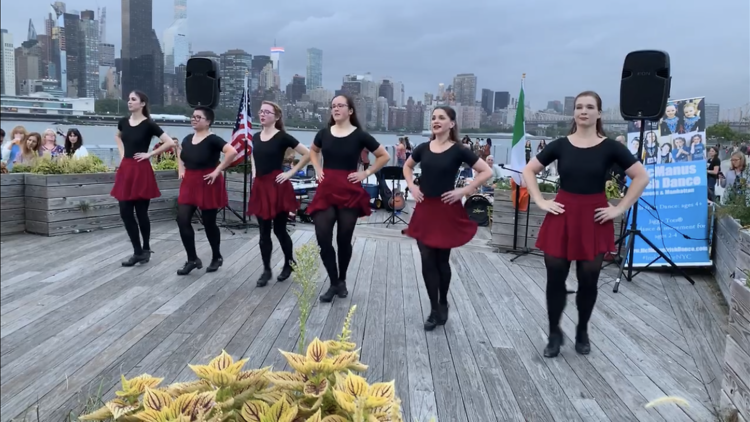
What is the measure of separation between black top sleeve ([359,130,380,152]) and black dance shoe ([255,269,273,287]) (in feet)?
4.49

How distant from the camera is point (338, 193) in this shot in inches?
158

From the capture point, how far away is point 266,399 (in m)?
0.97

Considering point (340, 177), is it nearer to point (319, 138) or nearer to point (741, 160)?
point (319, 138)

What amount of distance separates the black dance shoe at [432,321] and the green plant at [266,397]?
252cm

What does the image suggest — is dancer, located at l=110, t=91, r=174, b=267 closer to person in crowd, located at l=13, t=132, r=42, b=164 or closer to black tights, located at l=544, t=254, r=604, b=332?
person in crowd, located at l=13, t=132, r=42, b=164

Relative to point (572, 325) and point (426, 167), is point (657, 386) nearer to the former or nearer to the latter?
point (572, 325)

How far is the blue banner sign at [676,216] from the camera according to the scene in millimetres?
5191

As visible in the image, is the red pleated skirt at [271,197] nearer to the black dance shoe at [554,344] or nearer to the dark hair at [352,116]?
the dark hair at [352,116]

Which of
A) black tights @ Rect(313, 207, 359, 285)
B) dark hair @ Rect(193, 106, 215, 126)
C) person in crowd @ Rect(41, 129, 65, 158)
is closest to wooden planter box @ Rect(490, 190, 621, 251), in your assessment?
black tights @ Rect(313, 207, 359, 285)

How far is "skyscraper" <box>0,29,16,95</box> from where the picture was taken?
0.79 metres

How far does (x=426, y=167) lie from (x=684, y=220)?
10.5ft

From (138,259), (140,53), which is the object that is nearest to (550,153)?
(140,53)

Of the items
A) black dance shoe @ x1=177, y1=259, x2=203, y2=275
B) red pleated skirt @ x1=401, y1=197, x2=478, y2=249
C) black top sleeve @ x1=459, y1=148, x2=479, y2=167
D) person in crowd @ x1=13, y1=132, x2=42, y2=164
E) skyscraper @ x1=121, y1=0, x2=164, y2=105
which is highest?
skyscraper @ x1=121, y1=0, x2=164, y2=105

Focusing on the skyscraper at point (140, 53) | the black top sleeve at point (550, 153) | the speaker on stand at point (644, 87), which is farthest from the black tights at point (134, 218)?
the speaker on stand at point (644, 87)
